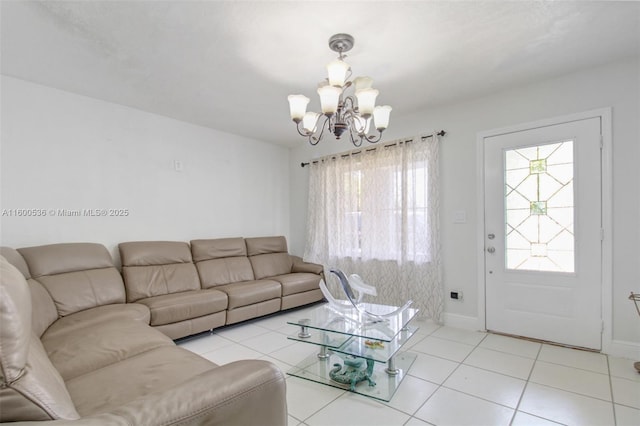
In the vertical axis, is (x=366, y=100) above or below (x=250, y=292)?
above

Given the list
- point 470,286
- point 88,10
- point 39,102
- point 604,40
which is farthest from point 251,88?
point 470,286

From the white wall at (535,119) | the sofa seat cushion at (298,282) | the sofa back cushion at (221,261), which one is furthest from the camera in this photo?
the sofa seat cushion at (298,282)

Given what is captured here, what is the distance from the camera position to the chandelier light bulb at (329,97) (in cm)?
196

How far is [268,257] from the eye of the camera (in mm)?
4305

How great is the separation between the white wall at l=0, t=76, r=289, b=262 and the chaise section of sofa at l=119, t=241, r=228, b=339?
28cm

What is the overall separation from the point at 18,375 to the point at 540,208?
11.5 feet

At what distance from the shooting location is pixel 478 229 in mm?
3123

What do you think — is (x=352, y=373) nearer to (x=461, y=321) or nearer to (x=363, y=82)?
(x=461, y=321)

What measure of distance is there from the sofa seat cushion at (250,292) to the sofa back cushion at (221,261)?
0.60 feet

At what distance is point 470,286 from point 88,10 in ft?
12.7

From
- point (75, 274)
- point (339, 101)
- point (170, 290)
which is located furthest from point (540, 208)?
point (75, 274)

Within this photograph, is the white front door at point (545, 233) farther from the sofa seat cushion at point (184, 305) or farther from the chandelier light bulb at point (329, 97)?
the sofa seat cushion at point (184, 305)

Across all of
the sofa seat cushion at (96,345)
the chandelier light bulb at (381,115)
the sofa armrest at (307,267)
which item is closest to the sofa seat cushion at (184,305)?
the sofa seat cushion at (96,345)

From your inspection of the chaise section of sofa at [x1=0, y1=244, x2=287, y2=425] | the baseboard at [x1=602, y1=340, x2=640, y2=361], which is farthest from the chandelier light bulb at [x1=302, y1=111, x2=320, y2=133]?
the baseboard at [x1=602, y1=340, x2=640, y2=361]
